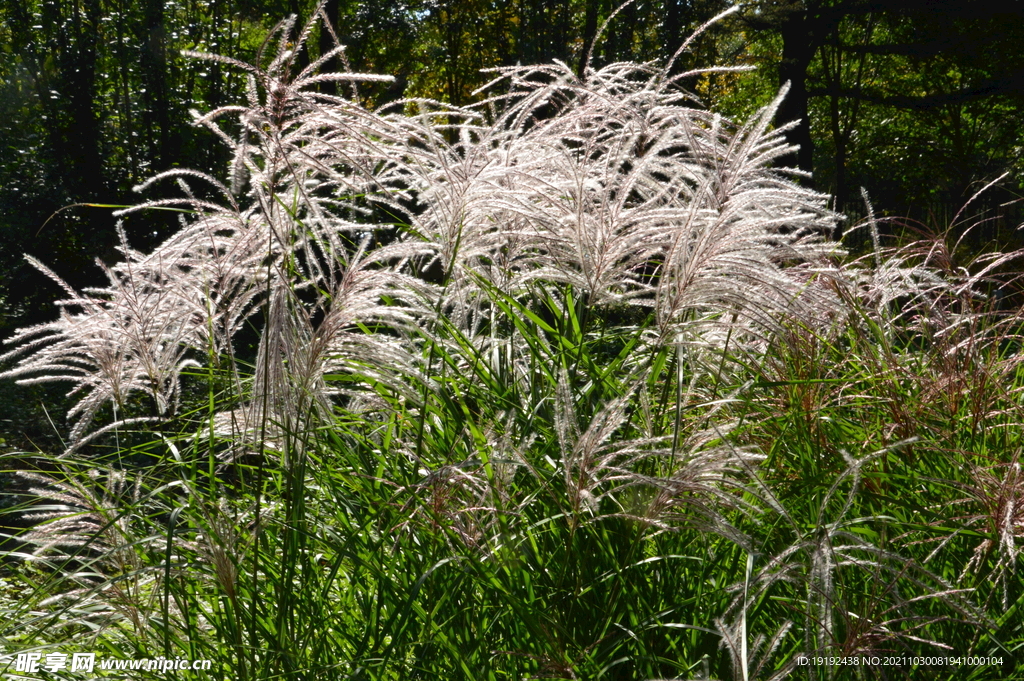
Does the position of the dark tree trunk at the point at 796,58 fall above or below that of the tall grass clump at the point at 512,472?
above

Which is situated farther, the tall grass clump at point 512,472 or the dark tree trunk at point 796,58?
the dark tree trunk at point 796,58

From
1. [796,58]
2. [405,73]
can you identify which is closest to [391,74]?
[405,73]

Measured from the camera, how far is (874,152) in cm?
1741

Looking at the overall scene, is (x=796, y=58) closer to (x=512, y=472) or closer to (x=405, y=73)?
(x=405, y=73)

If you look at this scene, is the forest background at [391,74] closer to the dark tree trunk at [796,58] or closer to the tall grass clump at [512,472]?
the dark tree trunk at [796,58]

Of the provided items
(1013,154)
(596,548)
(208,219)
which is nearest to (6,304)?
(208,219)

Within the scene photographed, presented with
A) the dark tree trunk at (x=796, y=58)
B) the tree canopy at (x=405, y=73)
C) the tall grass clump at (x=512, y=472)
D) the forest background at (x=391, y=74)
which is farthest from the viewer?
the dark tree trunk at (x=796, y=58)

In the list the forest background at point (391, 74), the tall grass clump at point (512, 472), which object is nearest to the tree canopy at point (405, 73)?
the forest background at point (391, 74)

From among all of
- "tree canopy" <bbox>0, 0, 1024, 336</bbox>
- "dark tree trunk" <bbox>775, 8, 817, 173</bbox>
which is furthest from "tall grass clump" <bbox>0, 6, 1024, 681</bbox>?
"dark tree trunk" <bbox>775, 8, 817, 173</bbox>

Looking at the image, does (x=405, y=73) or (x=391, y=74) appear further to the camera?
(x=405, y=73)

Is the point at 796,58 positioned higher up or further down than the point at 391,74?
higher up

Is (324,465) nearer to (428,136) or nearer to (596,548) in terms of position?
(596,548)

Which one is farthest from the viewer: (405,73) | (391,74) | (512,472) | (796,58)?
(405,73)

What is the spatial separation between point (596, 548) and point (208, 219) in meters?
1.19
